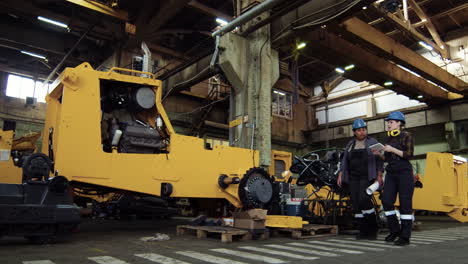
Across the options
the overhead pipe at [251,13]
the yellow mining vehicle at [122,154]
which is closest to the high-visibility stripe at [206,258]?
the yellow mining vehicle at [122,154]

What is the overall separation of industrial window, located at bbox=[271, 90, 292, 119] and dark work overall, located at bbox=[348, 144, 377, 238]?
16238 mm

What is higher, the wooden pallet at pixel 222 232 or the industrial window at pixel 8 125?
the industrial window at pixel 8 125

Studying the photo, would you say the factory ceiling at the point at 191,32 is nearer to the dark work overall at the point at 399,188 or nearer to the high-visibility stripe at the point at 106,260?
the dark work overall at the point at 399,188

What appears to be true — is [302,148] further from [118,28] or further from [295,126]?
[118,28]

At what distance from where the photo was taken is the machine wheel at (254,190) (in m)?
5.86

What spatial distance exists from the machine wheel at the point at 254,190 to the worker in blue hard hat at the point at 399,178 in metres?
1.89

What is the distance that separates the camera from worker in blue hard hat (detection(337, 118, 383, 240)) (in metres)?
5.15

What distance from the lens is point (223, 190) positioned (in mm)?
6199

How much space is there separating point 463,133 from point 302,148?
900 cm

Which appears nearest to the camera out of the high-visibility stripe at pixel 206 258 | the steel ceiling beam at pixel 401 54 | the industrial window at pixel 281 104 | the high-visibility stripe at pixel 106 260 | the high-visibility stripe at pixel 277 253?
the high-visibility stripe at pixel 106 260

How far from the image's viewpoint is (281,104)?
72.4 ft

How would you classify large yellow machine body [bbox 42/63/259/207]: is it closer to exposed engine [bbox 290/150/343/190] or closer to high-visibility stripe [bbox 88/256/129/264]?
exposed engine [bbox 290/150/343/190]

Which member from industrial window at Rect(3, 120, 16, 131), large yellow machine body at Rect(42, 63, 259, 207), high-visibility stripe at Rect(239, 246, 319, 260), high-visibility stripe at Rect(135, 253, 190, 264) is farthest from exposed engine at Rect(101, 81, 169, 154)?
industrial window at Rect(3, 120, 16, 131)

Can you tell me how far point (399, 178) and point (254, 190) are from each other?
7.27ft
